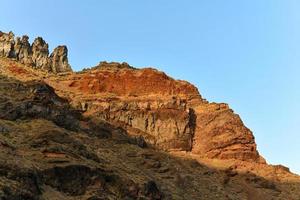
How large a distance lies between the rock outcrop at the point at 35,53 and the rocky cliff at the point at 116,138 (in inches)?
6.1

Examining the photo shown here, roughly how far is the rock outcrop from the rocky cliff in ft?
0.51

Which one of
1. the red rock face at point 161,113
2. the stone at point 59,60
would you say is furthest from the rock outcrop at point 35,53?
the red rock face at point 161,113

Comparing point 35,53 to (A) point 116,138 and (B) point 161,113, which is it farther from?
(A) point 116,138

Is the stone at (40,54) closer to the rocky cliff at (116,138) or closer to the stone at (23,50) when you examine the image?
the rocky cliff at (116,138)

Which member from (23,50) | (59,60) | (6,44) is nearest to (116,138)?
(6,44)

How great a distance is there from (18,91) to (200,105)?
2694 cm

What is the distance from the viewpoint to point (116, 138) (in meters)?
60.6

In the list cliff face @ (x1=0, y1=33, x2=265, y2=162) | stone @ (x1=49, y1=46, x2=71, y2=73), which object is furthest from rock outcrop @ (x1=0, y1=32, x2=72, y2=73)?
cliff face @ (x1=0, y1=33, x2=265, y2=162)

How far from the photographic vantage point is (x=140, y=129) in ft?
236

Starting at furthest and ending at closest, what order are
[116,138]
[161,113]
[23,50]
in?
[23,50] → [161,113] → [116,138]

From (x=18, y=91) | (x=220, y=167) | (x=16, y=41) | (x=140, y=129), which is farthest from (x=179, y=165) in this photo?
(x=16, y=41)

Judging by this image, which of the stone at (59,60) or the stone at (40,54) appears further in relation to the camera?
the stone at (59,60)

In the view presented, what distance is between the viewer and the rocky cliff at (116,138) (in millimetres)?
40188

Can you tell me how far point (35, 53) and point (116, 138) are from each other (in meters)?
34.4
